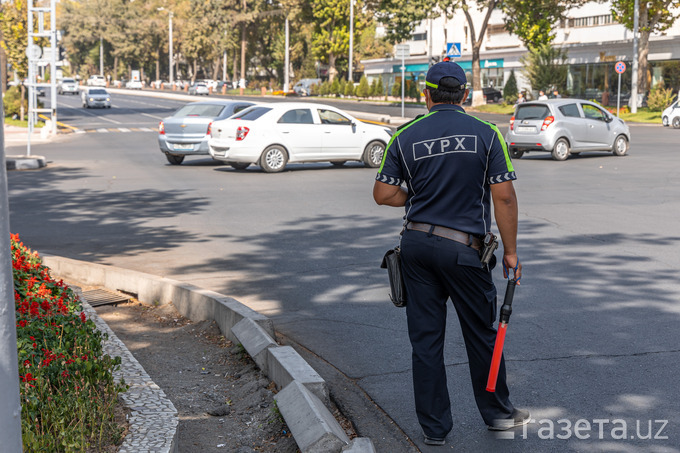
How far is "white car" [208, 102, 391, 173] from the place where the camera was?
19.8m

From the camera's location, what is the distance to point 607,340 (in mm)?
6320

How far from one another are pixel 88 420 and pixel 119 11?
5385 inches

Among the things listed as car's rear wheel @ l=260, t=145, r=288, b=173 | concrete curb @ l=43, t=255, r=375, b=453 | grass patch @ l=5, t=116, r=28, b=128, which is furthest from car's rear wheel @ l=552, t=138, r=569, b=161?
grass patch @ l=5, t=116, r=28, b=128

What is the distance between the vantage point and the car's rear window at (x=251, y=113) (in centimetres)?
2017

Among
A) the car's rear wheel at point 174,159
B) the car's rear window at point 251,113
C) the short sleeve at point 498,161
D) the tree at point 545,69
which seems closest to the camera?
the short sleeve at point 498,161

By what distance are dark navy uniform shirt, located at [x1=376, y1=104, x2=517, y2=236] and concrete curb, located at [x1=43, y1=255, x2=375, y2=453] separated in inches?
44.8

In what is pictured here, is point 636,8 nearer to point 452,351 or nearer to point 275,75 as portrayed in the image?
point 452,351

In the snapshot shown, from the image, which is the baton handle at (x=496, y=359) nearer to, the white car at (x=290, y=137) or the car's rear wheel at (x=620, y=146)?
the white car at (x=290, y=137)

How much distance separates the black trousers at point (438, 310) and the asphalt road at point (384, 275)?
0.80ft

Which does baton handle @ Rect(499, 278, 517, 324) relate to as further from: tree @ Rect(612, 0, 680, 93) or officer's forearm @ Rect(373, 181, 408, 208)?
tree @ Rect(612, 0, 680, 93)

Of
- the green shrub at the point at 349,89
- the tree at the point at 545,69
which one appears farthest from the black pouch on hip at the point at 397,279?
the green shrub at the point at 349,89

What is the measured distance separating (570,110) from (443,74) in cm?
1992

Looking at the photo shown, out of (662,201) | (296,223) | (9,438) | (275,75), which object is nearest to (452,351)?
(9,438)

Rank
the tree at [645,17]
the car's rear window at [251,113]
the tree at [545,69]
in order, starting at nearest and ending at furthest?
1. the car's rear window at [251,113]
2. the tree at [645,17]
3. the tree at [545,69]
